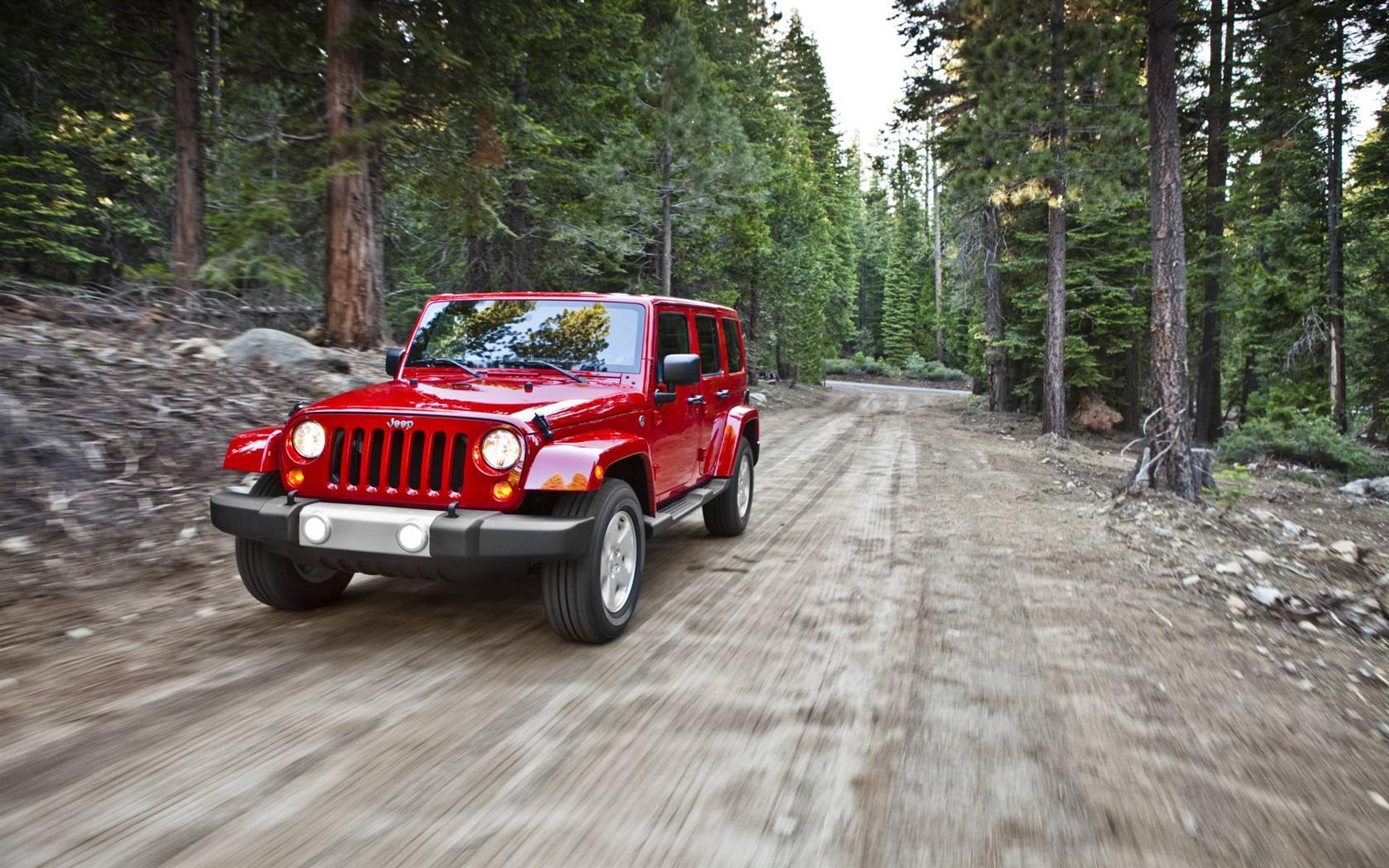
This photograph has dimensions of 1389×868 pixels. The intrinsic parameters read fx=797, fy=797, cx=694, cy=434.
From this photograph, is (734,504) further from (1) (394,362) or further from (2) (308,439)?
(2) (308,439)

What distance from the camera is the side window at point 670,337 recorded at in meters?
5.26

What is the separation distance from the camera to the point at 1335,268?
19.0 m

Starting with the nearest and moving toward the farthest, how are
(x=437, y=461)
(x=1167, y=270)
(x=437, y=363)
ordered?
(x=437, y=461), (x=437, y=363), (x=1167, y=270)

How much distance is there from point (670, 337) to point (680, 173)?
56.7 feet

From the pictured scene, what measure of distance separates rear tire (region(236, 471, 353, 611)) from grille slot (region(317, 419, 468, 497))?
52 cm

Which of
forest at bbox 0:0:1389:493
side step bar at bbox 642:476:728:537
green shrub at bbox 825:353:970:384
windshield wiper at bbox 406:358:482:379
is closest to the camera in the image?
side step bar at bbox 642:476:728:537

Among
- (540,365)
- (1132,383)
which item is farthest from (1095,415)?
(540,365)

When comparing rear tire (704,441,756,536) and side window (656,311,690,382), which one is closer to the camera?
side window (656,311,690,382)

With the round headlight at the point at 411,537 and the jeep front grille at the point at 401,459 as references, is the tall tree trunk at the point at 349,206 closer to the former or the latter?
the jeep front grille at the point at 401,459

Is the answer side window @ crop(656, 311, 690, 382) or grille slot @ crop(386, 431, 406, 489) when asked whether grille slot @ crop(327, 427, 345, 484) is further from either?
side window @ crop(656, 311, 690, 382)

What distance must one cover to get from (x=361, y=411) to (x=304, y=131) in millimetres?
9978

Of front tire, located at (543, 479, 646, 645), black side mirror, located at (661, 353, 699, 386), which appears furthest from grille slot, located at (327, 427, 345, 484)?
black side mirror, located at (661, 353, 699, 386)

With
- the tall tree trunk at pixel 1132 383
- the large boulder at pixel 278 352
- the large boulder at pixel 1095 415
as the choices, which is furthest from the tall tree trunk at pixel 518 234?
the tall tree trunk at pixel 1132 383

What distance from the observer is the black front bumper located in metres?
3.56
